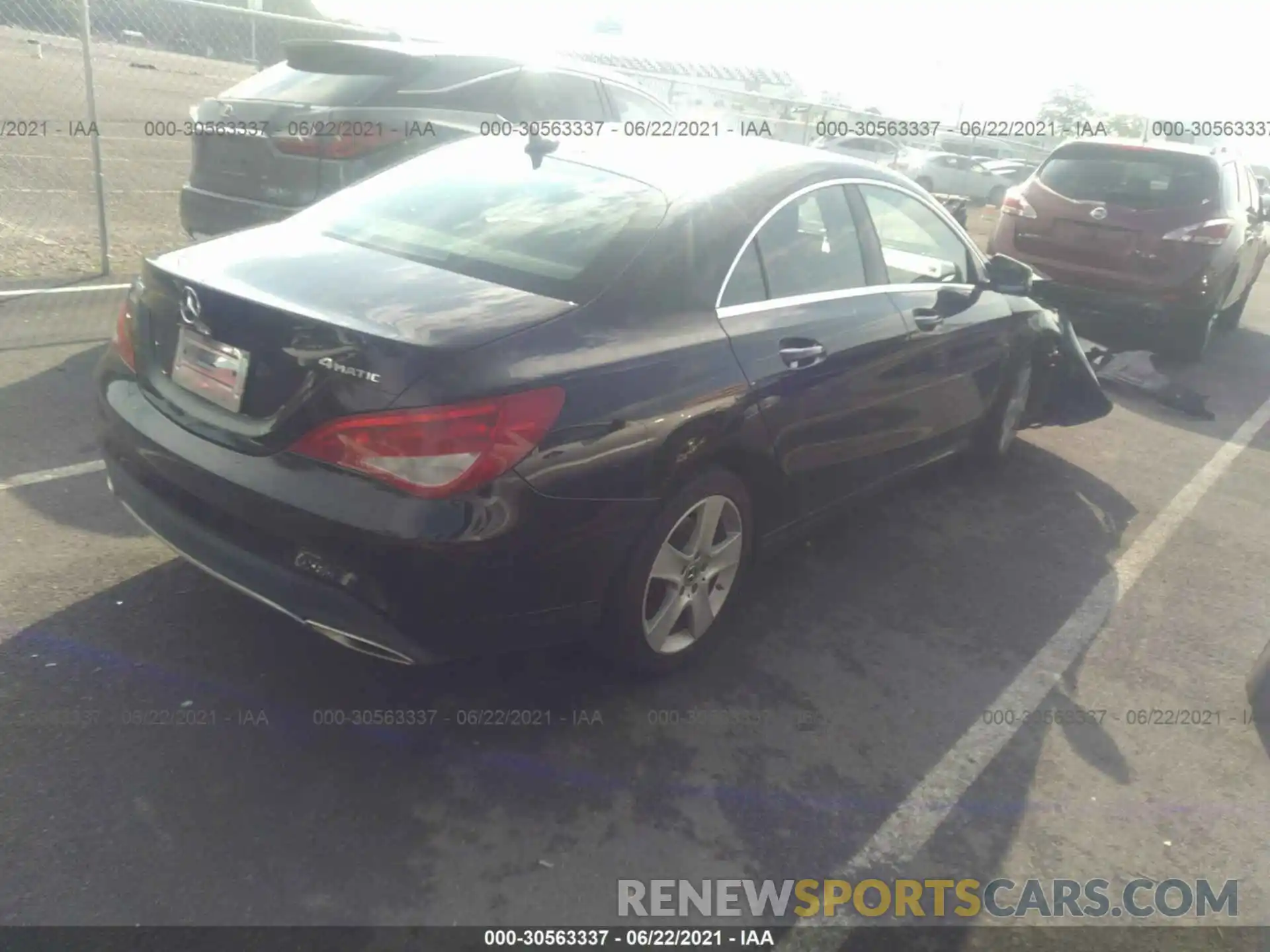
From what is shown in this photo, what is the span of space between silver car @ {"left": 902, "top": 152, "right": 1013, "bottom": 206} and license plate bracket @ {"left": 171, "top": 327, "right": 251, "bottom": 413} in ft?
76.4

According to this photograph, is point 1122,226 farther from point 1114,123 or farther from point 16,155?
point 1114,123

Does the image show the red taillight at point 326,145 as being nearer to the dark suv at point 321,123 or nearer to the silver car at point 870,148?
the dark suv at point 321,123

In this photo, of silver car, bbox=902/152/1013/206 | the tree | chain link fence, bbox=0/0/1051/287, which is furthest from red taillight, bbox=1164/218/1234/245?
the tree

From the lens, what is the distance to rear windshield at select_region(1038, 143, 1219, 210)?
845 centimetres

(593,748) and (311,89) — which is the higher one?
(311,89)

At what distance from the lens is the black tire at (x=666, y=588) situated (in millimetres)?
3002

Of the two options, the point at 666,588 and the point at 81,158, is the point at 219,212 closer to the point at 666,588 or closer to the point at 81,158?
the point at 666,588

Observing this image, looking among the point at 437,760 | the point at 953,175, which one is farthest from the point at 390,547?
the point at 953,175

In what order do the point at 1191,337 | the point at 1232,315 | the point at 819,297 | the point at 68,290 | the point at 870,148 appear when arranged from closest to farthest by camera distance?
the point at 819,297 → the point at 68,290 → the point at 1191,337 → the point at 1232,315 → the point at 870,148

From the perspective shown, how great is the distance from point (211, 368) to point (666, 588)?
144 centimetres

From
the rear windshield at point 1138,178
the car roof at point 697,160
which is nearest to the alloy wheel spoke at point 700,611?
the car roof at point 697,160

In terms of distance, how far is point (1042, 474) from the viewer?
577 cm

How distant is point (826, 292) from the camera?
3.73 metres

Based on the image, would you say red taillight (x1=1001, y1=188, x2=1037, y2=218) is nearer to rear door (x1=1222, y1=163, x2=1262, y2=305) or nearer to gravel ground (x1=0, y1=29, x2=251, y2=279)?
rear door (x1=1222, y1=163, x2=1262, y2=305)
